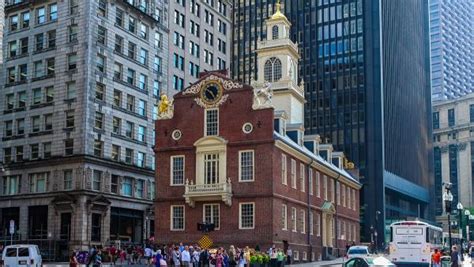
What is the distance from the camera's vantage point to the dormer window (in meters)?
55.4

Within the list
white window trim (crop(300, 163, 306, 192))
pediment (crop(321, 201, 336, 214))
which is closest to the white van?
white window trim (crop(300, 163, 306, 192))

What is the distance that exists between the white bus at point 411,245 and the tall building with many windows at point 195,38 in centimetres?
4499

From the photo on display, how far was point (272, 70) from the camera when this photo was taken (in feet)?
233

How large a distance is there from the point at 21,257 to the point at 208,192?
1656 cm

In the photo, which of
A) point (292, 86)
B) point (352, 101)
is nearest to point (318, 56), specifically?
point (352, 101)

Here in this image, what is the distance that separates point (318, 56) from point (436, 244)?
8325 centimetres

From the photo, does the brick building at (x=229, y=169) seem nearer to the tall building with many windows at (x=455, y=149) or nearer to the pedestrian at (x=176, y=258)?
the pedestrian at (x=176, y=258)

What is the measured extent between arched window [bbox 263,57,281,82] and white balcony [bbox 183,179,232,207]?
19.6m

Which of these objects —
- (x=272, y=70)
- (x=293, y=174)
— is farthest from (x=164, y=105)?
(x=272, y=70)

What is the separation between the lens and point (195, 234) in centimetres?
5488

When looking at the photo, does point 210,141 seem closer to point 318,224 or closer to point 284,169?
point 284,169

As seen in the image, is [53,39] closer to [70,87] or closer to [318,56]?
[70,87]

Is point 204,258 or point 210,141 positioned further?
point 210,141

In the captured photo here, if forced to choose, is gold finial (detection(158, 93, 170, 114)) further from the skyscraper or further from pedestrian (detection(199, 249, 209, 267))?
the skyscraper
